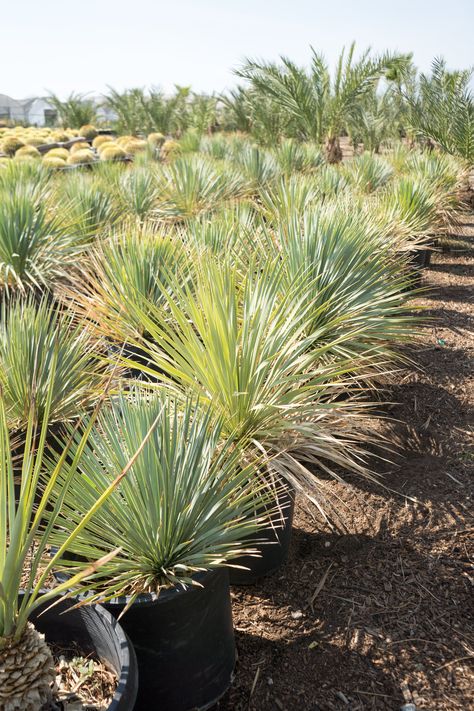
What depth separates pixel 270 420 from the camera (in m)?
2.42

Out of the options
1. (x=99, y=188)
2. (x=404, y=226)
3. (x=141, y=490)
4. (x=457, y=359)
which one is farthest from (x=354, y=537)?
(x=99, y=188)

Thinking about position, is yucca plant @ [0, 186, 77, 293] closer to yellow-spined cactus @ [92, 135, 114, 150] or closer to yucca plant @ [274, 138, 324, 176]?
yucca plant @ [274, 138, 324, 176]

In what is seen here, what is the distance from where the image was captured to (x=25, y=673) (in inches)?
56.1

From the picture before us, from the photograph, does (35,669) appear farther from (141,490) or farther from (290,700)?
(290,700)

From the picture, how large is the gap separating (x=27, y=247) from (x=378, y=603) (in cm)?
361

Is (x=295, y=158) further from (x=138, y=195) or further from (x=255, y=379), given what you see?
(x=255, y=379)

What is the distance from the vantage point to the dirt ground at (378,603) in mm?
2059

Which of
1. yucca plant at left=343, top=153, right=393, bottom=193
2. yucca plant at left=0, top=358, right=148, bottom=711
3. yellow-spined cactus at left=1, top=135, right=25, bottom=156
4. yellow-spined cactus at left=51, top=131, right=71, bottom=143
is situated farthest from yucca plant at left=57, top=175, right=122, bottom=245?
yellow-spined cactus at left=51, top=131, right=71, bottom=143

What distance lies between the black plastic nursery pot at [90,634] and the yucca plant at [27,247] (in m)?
3.19

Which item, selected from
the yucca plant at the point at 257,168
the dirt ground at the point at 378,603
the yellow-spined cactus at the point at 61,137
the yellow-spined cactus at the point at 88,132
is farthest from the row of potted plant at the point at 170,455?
the yellow-spined cactus at the point at 88,132

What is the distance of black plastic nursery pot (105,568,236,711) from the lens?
5.87ft

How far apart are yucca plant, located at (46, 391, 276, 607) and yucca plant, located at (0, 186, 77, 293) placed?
2.94 meters

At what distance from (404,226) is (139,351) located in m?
3.41

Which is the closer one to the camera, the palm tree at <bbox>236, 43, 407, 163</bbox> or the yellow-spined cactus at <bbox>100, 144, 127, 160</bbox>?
the palm tree at <bbox>236, 43, 407, 163</bbox>
